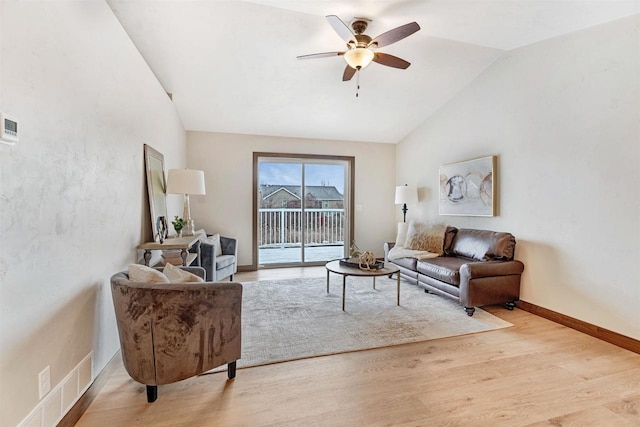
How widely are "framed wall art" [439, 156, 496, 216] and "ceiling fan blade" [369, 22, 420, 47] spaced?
2.24 m

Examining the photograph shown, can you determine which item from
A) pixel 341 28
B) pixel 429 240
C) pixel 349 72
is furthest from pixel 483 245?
pixel 341 28

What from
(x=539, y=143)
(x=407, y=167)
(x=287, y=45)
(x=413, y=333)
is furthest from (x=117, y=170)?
(x=407, y=167)

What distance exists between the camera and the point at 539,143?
132 inches

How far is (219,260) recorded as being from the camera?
13.6 feet

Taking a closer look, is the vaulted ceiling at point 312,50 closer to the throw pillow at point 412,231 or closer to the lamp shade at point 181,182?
the lamp shade at point 181,182

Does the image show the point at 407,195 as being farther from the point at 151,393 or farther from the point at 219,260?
the point at 151,393

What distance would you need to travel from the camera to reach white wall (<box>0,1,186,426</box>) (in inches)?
49.7

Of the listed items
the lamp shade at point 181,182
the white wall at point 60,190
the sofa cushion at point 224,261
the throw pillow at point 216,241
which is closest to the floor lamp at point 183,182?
the lamp shade at point 181,182

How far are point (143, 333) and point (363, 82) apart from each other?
3765 mm

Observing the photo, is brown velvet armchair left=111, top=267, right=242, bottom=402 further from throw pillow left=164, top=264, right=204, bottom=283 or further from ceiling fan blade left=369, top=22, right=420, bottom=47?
ceiling fan blade left=369, top=22, right=420, bottom=47

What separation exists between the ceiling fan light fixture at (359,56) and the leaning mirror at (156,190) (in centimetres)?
211

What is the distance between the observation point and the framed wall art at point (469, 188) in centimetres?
397

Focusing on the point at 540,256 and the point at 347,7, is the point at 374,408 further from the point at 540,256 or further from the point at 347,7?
the point at 347,7

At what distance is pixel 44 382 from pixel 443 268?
3.57 meters
